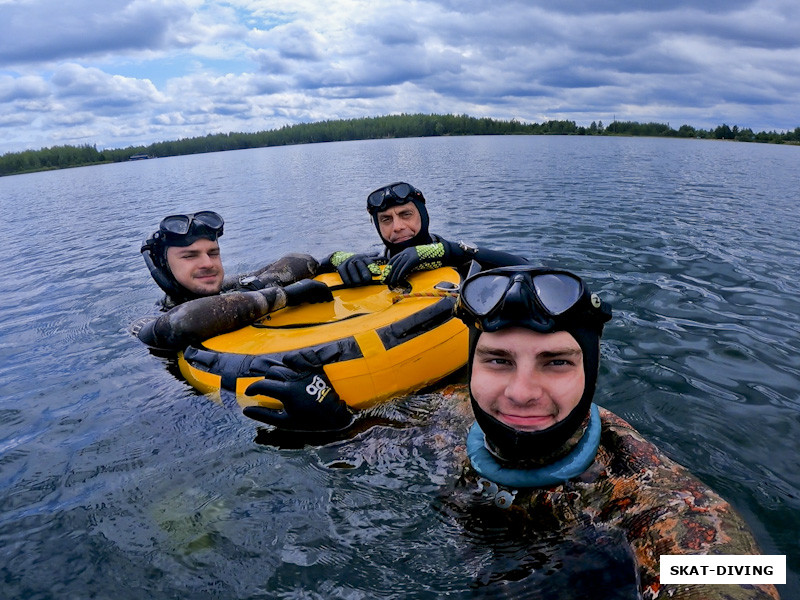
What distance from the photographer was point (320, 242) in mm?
13344

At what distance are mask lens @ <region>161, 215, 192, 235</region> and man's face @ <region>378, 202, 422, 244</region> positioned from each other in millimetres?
2221

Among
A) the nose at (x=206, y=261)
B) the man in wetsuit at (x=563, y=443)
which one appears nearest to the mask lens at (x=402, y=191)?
the nose at (x=206, y=261)

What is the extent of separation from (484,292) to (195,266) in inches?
162

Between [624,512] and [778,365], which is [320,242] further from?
[624,512]

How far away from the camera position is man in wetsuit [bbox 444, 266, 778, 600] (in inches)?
92.0

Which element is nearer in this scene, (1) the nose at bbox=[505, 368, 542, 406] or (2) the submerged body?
(2) the submerged body

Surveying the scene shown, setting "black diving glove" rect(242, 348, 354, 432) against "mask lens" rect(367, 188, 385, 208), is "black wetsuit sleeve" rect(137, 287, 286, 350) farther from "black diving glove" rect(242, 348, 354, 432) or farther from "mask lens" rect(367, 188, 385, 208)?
"mask lens" rect(367, 188, 385, 208)

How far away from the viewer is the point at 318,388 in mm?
4109

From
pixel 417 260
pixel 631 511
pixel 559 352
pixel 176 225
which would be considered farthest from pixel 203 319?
pixel 631 511

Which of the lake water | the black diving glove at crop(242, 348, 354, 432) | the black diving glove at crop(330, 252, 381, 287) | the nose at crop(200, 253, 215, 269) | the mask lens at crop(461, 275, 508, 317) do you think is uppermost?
the mask lens at crop(461, 275, 508, 317)

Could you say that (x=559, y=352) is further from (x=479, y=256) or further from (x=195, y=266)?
(x=195, y=266)

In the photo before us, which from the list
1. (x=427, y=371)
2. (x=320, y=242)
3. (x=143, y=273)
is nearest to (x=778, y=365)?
(x=427, y=371)

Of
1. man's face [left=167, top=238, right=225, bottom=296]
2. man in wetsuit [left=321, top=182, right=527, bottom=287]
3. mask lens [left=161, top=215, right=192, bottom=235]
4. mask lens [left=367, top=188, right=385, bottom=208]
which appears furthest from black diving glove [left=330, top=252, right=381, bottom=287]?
mask lens [left=161, top=215, right=192, bottom=235]

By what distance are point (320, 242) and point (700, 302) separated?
9.05 metres
